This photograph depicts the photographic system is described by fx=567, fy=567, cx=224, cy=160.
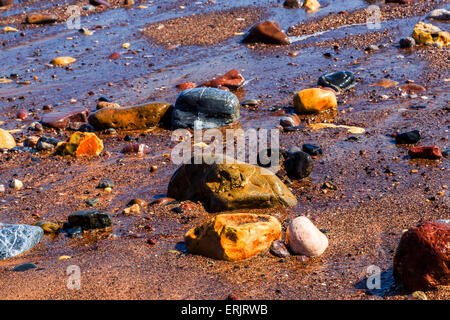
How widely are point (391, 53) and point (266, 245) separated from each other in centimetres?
584

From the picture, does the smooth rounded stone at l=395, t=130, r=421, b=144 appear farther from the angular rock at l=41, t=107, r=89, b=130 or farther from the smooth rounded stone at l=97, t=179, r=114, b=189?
the angular rock at l=41, t=107, r=89, b=130

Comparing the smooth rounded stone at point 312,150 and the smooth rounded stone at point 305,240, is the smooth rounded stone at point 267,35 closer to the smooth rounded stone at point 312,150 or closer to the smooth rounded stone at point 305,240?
the smooth rounded stone at point 312,150

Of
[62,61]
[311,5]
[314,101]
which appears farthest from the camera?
[311,5]

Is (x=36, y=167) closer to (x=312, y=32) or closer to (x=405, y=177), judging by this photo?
(x=405, y=177)

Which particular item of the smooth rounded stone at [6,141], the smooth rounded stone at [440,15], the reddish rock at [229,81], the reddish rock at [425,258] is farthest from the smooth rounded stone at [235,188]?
the smooth rounded stone at [440,15]

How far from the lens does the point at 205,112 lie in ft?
22.5

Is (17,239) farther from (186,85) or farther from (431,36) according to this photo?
(431,36)

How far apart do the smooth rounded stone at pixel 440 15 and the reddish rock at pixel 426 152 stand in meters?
5.56

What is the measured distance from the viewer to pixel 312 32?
10148mm

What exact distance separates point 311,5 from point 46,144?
22.5ft

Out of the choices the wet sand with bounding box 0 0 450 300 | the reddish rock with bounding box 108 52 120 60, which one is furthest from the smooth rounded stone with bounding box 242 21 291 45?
the reddish rock with bounding box 108 52 120 60

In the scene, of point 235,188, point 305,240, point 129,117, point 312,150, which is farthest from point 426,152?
point 129,117

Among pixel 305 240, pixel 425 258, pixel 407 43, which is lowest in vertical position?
pixel 407 43

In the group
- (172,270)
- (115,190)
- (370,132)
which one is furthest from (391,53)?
(172,270)
